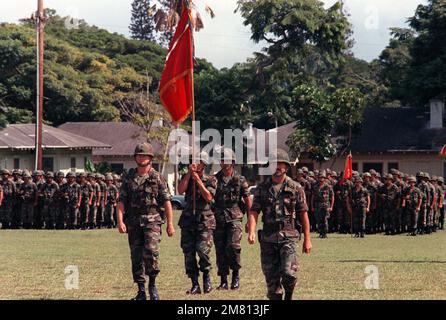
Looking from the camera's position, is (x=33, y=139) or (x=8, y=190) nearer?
(x=8, y=190)

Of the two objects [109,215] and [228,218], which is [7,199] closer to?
[109,215]

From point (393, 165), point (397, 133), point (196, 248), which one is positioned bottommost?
point (196, 248)

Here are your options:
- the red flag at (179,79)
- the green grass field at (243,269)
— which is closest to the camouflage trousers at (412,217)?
the green grass field at (243,269)

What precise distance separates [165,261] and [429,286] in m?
6.35

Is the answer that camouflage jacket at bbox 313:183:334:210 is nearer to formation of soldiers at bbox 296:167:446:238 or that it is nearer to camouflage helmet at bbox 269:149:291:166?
formation of soldiers at bbox 296:167:446:238

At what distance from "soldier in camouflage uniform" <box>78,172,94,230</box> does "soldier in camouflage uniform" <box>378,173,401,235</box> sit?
926 cm

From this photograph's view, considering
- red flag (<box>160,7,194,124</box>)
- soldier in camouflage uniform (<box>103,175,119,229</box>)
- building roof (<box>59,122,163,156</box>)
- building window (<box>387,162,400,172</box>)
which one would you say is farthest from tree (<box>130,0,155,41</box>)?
red flag (<box>160,7,194,124</box>)

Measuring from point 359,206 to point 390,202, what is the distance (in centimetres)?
195

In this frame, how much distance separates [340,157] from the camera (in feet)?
185

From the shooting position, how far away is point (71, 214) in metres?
34.7

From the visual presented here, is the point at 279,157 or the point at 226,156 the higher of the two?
the point at 226,156

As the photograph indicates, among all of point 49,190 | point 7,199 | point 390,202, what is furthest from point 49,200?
point 390,202

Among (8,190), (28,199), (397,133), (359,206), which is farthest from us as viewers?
(397,133)

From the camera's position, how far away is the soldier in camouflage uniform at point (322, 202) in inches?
1199
